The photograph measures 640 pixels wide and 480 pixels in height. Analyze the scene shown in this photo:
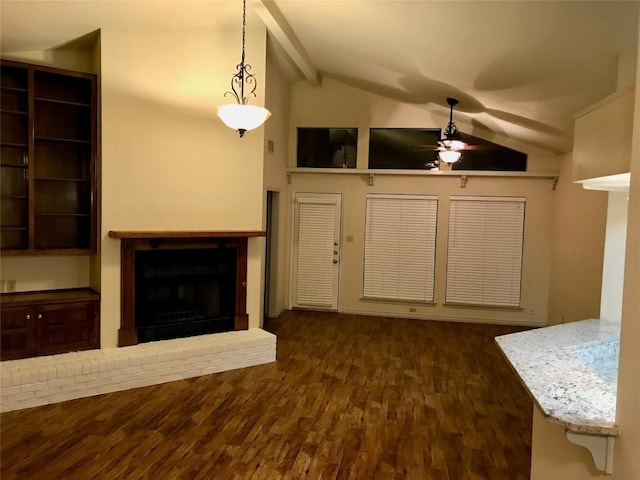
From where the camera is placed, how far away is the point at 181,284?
474 cm

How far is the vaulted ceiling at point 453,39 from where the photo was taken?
3.12 meters

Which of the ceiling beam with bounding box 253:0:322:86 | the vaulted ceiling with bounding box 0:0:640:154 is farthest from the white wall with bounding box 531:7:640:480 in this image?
the ceiling beam with bounding box 253:0:322:86

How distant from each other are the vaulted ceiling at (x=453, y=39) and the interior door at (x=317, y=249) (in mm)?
2141

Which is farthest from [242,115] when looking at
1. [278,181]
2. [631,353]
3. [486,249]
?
[486,249]

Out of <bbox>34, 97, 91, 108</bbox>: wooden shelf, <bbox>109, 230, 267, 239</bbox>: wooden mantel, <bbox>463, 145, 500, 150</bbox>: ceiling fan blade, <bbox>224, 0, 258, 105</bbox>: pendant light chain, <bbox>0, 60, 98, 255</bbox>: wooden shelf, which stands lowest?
<bbox>109, 230, 267, 239</bbox>: wooden mantel

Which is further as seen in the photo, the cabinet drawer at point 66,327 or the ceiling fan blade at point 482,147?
the ceiling fan blade at point 482,147

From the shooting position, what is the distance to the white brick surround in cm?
→ 361

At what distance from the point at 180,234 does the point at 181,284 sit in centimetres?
61

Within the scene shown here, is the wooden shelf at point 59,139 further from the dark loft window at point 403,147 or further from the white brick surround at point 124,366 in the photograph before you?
the dark loft window at point 403,147

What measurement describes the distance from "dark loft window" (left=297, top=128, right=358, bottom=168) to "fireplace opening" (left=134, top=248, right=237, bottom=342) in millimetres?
2686

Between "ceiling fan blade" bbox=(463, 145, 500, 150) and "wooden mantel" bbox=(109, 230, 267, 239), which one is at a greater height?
"ceiling fan blade" bbox=(463, 145, 500, 150)

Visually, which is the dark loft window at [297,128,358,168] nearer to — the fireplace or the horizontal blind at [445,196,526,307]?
the horizontal blind at [445,196,526,307]

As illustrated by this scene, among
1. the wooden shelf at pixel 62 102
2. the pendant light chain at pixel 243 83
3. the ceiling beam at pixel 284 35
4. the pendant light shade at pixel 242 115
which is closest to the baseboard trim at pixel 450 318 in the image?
the ceiling beam at pixel 284 35

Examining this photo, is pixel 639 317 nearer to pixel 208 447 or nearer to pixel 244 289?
pixel 208 447
